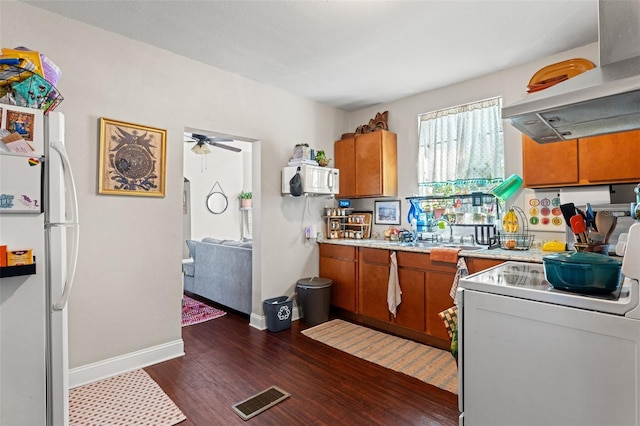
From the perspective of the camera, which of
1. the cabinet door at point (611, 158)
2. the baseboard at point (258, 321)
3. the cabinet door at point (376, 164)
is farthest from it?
the cabinet door at point (376, 164)

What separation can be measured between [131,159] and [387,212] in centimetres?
292

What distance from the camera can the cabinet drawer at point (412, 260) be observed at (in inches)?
123

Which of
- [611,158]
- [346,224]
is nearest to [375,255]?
[346,224]

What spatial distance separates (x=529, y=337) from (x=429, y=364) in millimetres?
1660

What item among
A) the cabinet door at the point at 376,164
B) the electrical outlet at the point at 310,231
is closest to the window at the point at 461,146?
the cabinet door at the point at 376,164

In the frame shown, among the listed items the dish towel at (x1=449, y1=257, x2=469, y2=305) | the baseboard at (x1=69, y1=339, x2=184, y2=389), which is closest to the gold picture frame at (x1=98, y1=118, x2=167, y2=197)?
the baseboard at (x1=69, y1=339, x2=184, y2=389)

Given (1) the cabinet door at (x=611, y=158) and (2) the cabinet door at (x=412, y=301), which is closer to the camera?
(1) the cabinet door at (x=611, y=158)

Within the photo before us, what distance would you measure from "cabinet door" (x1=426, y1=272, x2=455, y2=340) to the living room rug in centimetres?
245

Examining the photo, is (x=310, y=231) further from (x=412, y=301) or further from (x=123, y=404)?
(x=123, y=404)

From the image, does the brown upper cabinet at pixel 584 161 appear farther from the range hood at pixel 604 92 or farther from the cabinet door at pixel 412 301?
the cabinet door at pixel 412 301

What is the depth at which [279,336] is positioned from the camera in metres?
3.33

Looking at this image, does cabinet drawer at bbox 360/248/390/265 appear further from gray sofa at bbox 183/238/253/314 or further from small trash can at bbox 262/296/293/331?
gray sofa at bbox 183/238/253/314

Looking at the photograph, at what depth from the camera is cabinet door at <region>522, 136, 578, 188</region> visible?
265cm

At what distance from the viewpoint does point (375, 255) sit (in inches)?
139
